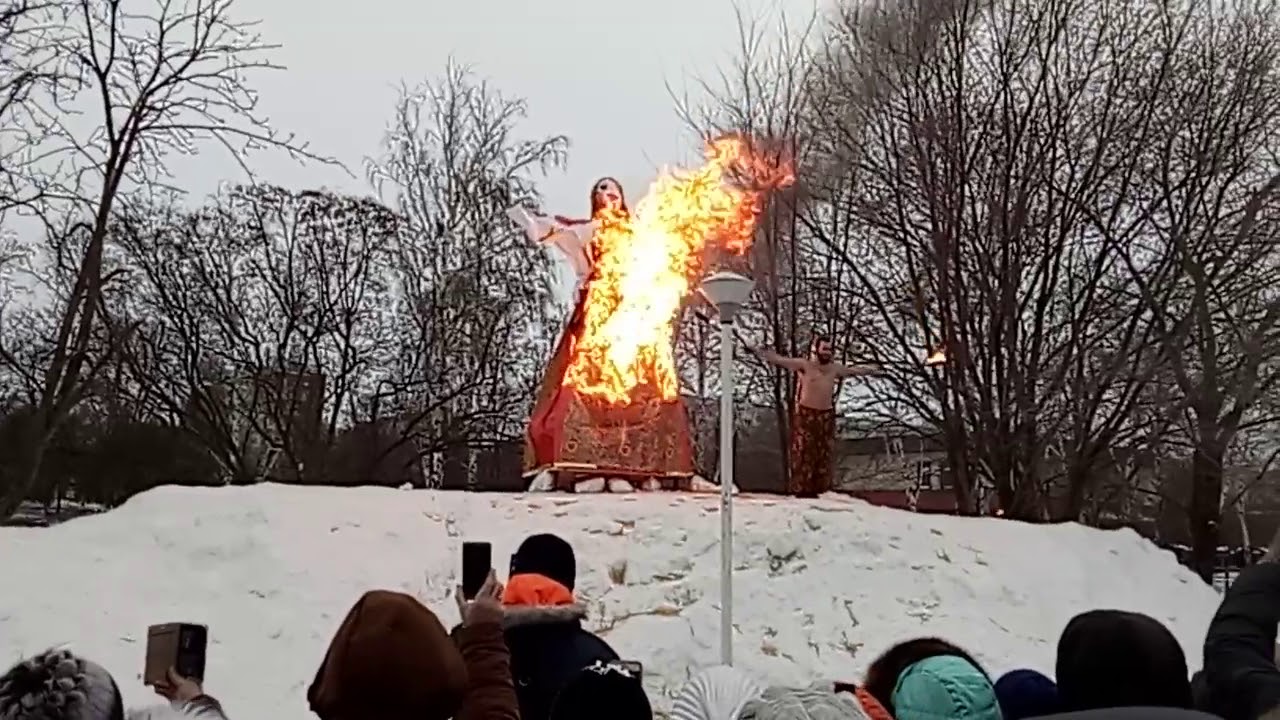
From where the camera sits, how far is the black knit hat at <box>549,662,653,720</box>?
3.15 meters

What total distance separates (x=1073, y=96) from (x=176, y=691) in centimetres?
2062

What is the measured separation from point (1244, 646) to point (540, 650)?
7.88 ft

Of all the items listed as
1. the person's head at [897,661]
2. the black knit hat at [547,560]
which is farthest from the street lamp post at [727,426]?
the person's head at [897,661]

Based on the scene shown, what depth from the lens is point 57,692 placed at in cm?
285

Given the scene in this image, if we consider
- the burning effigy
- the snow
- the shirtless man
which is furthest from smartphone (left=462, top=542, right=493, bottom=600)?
the shirtless man

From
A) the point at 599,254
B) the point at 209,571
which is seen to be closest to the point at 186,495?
the point at 209,571

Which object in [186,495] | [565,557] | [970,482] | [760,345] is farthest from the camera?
[760,345]

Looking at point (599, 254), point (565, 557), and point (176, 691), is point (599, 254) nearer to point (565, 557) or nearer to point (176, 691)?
point (565, 557)

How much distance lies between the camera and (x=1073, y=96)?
21.6 metres

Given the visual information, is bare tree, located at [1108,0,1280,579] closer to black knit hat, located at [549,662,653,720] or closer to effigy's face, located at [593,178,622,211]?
effigy's face, located at [593,178,622,211]

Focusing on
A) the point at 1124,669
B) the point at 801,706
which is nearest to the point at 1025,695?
the point at 1124,669

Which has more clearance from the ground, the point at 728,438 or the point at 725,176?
the point at 725,176

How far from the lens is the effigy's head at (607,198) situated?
16516mm

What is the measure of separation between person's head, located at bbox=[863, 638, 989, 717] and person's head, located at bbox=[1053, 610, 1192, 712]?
19.4 inches
